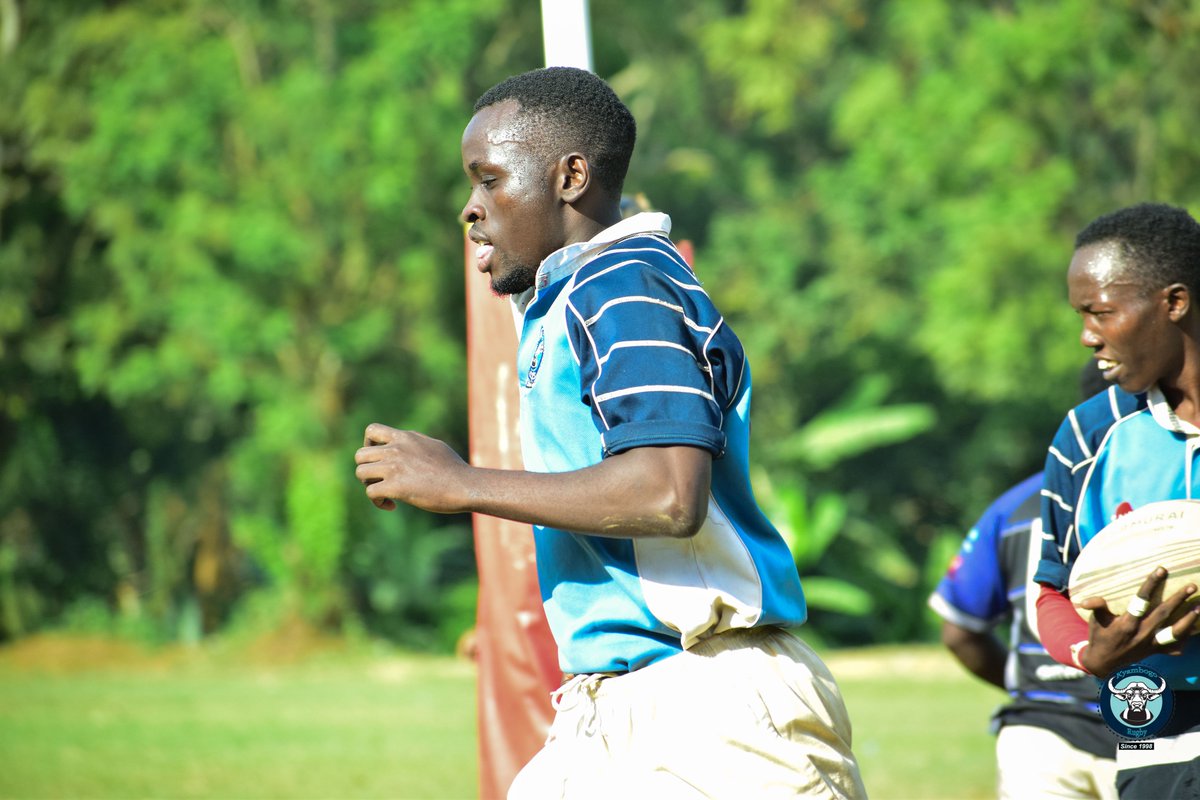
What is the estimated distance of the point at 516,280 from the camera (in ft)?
9.05

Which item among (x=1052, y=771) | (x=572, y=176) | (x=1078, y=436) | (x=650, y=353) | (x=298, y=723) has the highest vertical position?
(x=572, y=176)

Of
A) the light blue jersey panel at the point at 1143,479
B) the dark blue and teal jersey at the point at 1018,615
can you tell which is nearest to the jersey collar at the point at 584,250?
the light blue jersey panel at the point at 1143,479

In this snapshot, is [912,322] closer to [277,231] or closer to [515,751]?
[277,231]

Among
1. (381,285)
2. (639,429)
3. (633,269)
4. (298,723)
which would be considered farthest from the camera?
(381,285)

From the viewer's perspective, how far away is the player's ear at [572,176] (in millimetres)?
2715

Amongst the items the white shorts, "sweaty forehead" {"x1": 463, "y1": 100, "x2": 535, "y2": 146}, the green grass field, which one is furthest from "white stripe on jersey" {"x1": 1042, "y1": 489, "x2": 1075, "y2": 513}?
the green grass field

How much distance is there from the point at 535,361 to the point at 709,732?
728 mm

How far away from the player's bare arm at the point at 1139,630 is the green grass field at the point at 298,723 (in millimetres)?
6801

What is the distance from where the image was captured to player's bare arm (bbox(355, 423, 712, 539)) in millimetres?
2346

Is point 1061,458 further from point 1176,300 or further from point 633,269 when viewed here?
point 633,269

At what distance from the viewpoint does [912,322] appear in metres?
22.8

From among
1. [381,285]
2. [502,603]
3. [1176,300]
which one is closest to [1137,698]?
[1176,300]

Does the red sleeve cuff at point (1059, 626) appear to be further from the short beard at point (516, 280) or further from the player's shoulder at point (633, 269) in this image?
the short beard at point (516, 280)

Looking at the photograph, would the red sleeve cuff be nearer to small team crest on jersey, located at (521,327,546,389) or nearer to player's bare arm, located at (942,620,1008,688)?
small team crest on jersey, located at (521,327,546,389)
